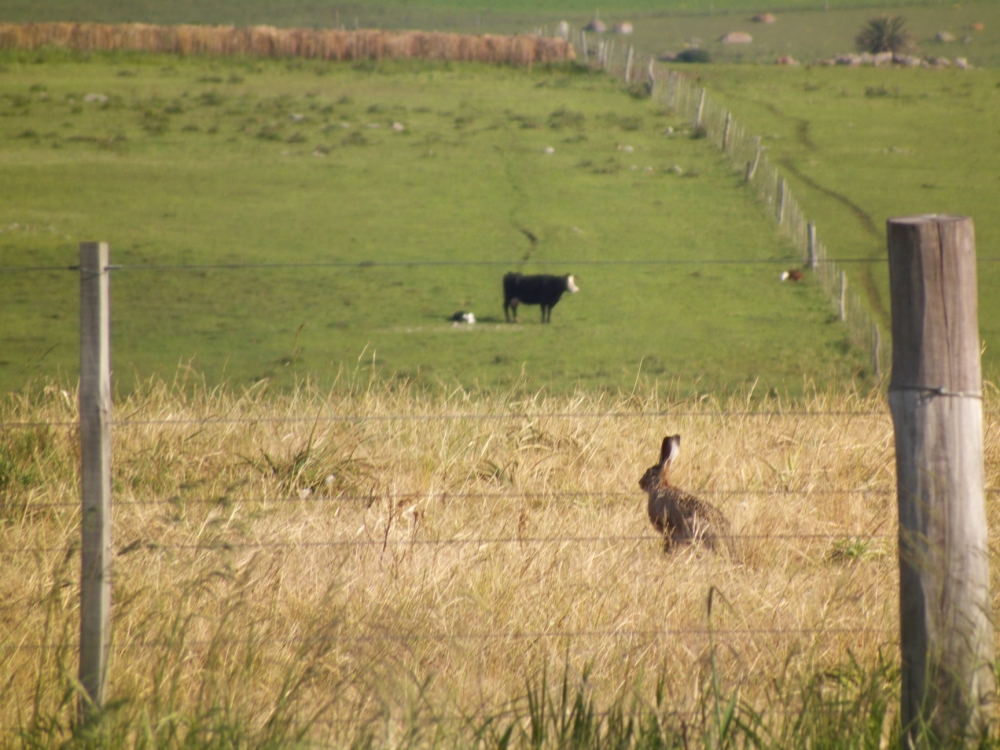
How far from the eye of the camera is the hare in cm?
257

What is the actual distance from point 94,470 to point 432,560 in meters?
1.04

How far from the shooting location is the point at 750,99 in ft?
58.9

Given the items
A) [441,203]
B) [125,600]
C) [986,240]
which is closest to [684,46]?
[441,203]

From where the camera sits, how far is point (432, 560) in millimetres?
2441

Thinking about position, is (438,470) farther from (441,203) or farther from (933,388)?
(441,203)

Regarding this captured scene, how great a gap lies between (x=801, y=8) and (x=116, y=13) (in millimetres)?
14471

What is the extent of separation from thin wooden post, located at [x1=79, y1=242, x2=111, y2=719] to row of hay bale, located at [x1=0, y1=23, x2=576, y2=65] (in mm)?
17271

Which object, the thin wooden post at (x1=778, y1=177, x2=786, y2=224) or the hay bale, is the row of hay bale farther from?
the thin wooden post at (x1=778, y1=177, x2=786, y2=224)

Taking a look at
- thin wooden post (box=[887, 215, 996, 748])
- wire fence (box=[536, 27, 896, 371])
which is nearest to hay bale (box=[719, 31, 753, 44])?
wire fence (box=[536, 27, 896, 371])

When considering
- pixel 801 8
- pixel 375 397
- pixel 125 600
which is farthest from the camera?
pixel 801 8

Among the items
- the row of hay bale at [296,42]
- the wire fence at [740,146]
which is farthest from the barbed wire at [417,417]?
the row of hay bale at [296,42]

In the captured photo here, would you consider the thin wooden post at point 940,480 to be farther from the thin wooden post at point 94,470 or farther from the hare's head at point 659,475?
the thin wooden post at point 94,470

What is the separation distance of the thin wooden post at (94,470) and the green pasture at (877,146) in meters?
11.6

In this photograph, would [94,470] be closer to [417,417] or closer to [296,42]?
[417,417]
